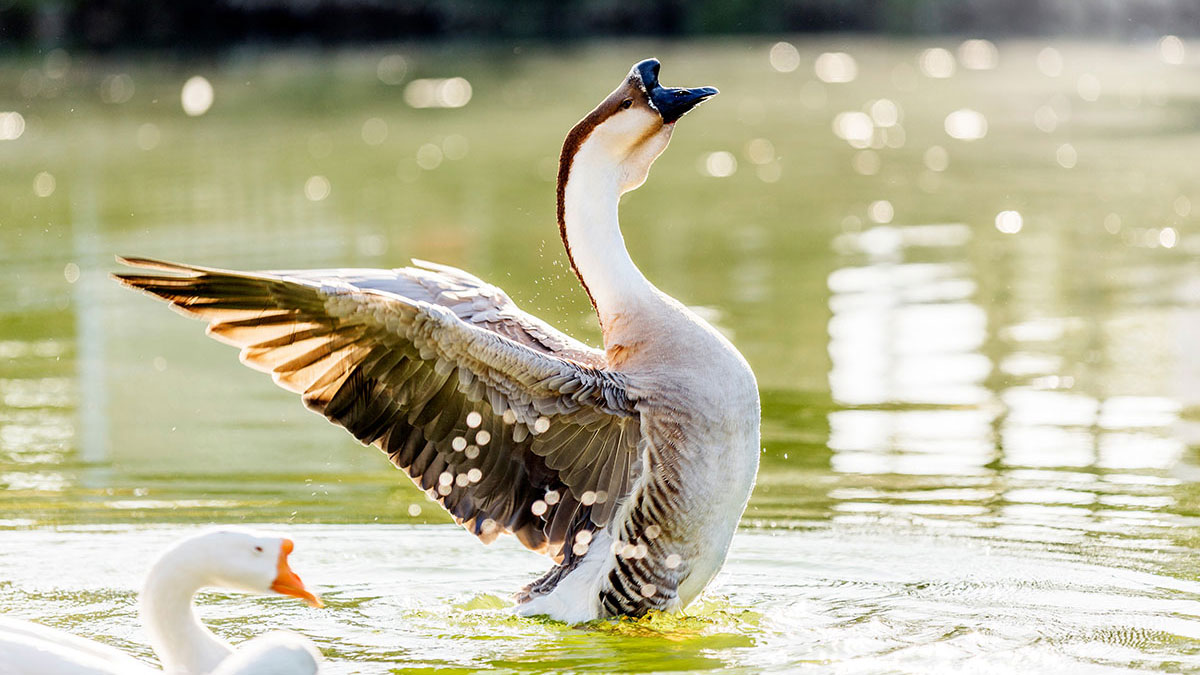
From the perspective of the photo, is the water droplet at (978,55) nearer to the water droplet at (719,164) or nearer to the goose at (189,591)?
the water droplet at (719,164)

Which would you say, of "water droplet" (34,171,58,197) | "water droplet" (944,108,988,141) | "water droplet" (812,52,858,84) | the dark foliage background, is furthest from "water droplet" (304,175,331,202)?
the dark foliage background

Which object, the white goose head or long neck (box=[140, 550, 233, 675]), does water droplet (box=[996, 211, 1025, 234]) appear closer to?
the white goose head

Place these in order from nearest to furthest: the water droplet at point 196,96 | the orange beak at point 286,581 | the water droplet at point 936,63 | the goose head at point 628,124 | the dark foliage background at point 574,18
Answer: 1. the orange beak at point 286,581
2. the goose head at point 628,124
3. the water droplet at point 196,96
4. the water droplet at point 936,63
5. the dark foliage background at point 574,18

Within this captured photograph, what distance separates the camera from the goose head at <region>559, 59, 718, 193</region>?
19.2ft

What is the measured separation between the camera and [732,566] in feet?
21.7

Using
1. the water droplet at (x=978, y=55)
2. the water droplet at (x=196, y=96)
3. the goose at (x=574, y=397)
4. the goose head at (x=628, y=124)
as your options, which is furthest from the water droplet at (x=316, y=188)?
the water droplet at (x=978, y=55)

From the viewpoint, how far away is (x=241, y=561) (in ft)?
16.0

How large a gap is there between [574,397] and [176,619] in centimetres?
158

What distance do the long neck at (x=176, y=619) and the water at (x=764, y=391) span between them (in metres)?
0.73

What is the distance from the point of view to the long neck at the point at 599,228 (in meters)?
5.88

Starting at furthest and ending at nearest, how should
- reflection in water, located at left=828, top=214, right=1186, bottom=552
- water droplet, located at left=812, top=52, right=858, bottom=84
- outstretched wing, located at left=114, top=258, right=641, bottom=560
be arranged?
1. water droplet, located at left=812, top=52, right=858, bottom=84
2. reflection in water, located at left=828, top=214, right=1186, bottom=552
3. outstretched wing, located at left=114, top=258, right=641, bottom=560

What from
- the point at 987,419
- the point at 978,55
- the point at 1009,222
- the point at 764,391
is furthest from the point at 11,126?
the point at 978,55

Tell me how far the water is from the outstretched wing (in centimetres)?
49

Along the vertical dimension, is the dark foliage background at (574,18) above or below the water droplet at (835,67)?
above
